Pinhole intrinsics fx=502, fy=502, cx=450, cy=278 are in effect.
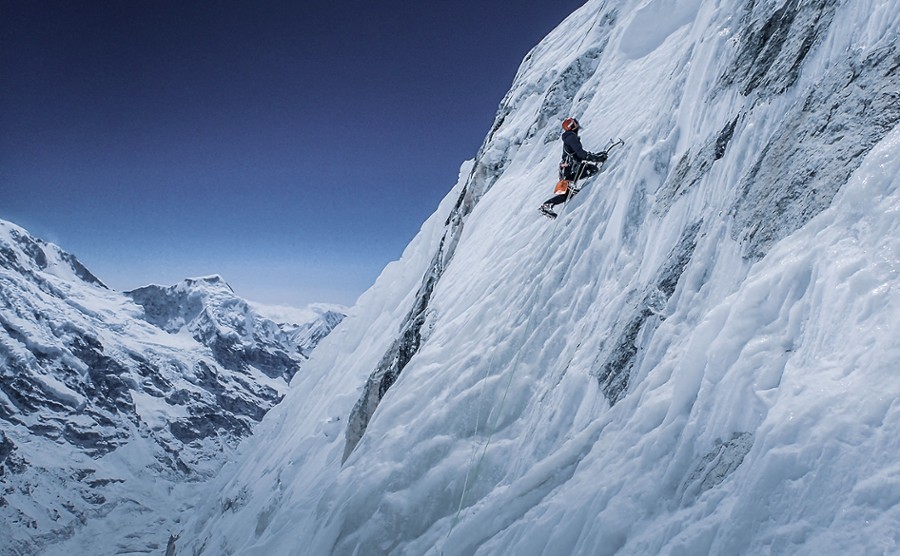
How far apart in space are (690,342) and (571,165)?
21.9 ft

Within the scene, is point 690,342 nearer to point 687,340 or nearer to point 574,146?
point 687,340

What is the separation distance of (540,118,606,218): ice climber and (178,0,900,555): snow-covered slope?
365mm

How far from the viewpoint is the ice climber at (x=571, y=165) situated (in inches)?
422

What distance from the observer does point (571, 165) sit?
11273 millimetres

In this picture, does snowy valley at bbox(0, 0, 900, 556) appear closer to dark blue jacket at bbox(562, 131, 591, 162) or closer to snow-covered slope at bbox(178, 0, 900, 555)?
snow-covered slope at bbox(178, 0, 900, 555)

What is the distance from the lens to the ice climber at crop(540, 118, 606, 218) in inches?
422

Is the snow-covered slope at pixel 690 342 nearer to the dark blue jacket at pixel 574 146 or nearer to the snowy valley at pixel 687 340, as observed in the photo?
the snowy valley at pixel 687 340

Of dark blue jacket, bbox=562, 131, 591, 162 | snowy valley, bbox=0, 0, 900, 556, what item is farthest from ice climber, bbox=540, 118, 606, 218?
snowy valley, bbox=0, 0, 900, 556

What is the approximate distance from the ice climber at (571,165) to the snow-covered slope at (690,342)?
0.36 meters

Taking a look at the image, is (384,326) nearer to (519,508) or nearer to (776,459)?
(519,508)

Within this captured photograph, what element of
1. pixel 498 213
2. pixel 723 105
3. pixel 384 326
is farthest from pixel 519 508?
pixel 384 326

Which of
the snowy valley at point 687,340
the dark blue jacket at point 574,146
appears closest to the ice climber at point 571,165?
the dark blue jacket at point 574,146

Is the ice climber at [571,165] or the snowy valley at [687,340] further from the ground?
the ice climber at [571,165]

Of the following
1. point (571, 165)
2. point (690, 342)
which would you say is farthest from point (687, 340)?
point (571, 165)
